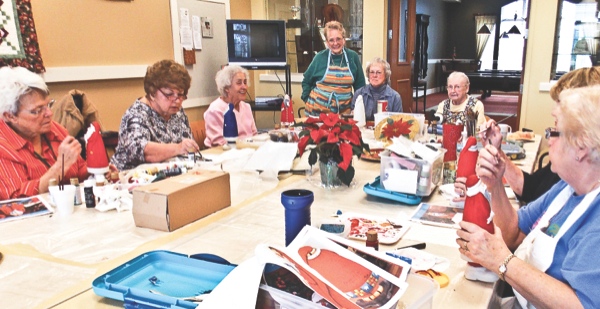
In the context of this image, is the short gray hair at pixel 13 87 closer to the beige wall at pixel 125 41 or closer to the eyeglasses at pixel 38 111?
the eyeglasses at pixel 38 111

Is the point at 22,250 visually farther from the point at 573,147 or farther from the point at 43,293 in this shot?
the point at 573,147

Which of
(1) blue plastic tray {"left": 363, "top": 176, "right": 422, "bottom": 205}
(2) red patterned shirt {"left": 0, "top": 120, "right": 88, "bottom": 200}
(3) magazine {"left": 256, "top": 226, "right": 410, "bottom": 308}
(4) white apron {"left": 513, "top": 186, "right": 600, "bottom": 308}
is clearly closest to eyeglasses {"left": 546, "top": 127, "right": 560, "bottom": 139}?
(4) white apron {"left": 513, "top": 186, "right": 600, "bottom": 308}

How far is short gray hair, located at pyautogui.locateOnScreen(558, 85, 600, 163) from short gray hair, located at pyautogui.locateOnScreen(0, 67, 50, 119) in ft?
6.87

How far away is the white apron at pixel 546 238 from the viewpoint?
1040 millimetres

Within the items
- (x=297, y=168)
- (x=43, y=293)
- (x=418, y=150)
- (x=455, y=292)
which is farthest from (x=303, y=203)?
(x=297, y=168)

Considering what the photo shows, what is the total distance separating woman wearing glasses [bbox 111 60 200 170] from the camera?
2432 millimetres

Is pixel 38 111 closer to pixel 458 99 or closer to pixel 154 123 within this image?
pixel 154 123

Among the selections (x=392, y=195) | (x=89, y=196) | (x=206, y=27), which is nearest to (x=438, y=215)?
(x=392, y=195)

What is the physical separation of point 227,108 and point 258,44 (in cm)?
215

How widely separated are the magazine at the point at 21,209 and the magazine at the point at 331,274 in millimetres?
1244

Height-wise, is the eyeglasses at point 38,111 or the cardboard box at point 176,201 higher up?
the eyeglasses at point 38,111

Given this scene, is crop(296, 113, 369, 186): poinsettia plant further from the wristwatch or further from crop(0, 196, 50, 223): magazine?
crop(0, 196, 50, 223): magazine

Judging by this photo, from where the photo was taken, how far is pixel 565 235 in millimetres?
1058

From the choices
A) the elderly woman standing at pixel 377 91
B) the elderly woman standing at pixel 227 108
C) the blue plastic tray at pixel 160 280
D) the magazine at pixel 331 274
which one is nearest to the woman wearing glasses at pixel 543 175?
the magazine at pixel 331 274
